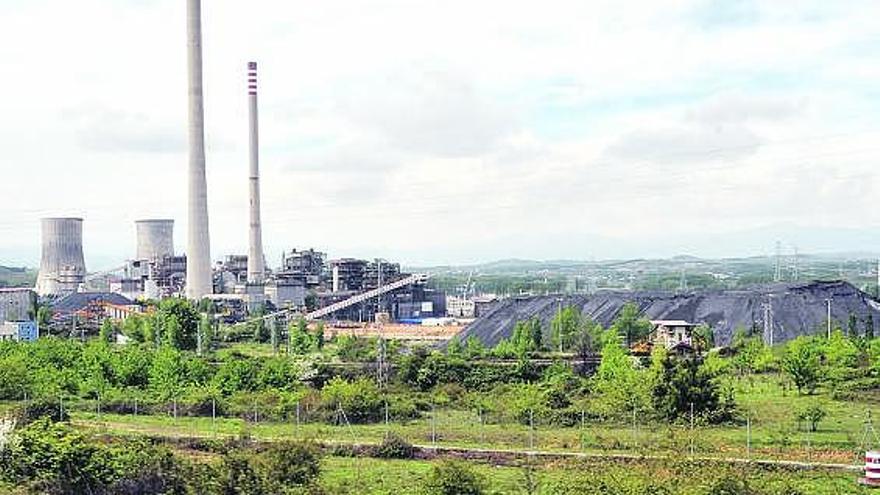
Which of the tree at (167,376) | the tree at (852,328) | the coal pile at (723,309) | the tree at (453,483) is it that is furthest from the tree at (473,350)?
the tree at (453,483)

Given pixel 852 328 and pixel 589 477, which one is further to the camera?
pixel 852 328

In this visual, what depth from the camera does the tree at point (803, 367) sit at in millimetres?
24748

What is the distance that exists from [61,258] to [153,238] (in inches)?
246

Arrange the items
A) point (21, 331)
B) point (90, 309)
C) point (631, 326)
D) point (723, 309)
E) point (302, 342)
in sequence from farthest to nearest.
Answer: point (90, 309) < point (21, 331) < point (723, 309) < point (302, 342) < point (631, 326)


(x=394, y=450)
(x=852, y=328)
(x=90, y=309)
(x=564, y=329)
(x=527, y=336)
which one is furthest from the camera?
(x=90, y=309)

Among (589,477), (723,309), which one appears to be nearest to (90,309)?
(723,309)

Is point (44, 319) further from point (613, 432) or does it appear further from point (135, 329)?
point (613, 432)

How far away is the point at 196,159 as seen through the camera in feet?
162

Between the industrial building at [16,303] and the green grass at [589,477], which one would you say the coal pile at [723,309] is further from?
the industrial building at [16,303]

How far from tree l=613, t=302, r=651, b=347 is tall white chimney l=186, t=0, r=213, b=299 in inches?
862

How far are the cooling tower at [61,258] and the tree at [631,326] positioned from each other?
4295 centimetres

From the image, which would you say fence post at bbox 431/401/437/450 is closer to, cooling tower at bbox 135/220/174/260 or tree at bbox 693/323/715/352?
tree at bbox 693/323/715/352

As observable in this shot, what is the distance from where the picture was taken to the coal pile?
3809 centimetres

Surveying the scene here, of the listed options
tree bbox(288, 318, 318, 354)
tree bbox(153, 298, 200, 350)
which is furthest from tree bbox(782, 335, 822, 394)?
tree bbox(153, 298, 200, 350)
